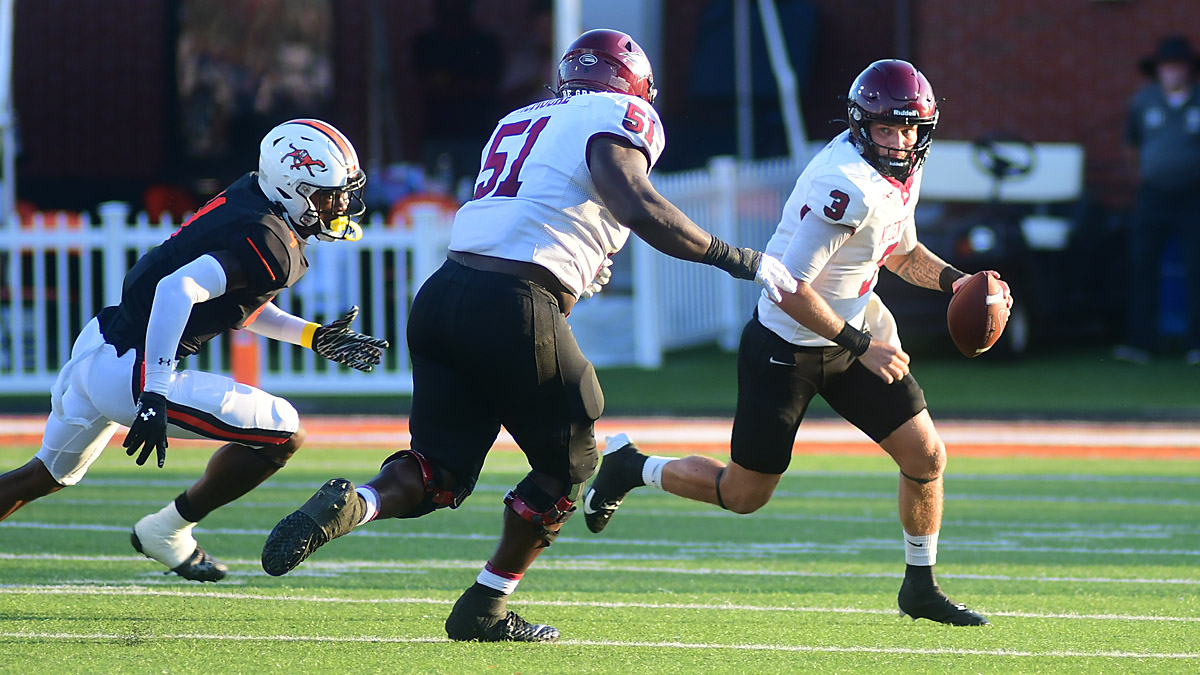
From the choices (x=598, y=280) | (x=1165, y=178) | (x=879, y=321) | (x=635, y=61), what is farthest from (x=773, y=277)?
(x=1165, y=178)

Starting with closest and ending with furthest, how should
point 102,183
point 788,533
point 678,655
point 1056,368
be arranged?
point 678,655
point 788,533
point 1056,368
point 102,183

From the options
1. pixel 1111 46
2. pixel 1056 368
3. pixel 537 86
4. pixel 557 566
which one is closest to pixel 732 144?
pixel 537 86

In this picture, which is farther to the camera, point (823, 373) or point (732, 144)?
point (732, 144)

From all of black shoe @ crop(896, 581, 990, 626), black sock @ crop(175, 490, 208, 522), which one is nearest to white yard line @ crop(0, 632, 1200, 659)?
black shoe @ crop(896, 581, 990, 626)

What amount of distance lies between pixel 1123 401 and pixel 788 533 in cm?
506

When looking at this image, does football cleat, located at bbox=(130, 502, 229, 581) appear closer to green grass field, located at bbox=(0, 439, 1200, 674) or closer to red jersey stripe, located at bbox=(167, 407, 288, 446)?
green grass field, located at bbox=(0, 439, 1200, 674)

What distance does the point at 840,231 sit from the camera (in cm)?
501

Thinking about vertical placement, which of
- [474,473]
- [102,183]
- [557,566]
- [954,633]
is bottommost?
[102,183]

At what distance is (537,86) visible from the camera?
729 inches

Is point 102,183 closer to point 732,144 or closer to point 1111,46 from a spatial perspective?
point 732,144

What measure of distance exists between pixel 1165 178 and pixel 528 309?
9383mm

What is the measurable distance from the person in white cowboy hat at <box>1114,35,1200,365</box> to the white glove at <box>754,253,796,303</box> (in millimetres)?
8774

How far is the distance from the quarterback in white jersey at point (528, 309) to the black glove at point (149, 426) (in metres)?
0.74

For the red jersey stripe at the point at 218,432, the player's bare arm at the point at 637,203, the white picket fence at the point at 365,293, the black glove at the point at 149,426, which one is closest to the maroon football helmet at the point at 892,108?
the player's bare arm at the point at 637,203
